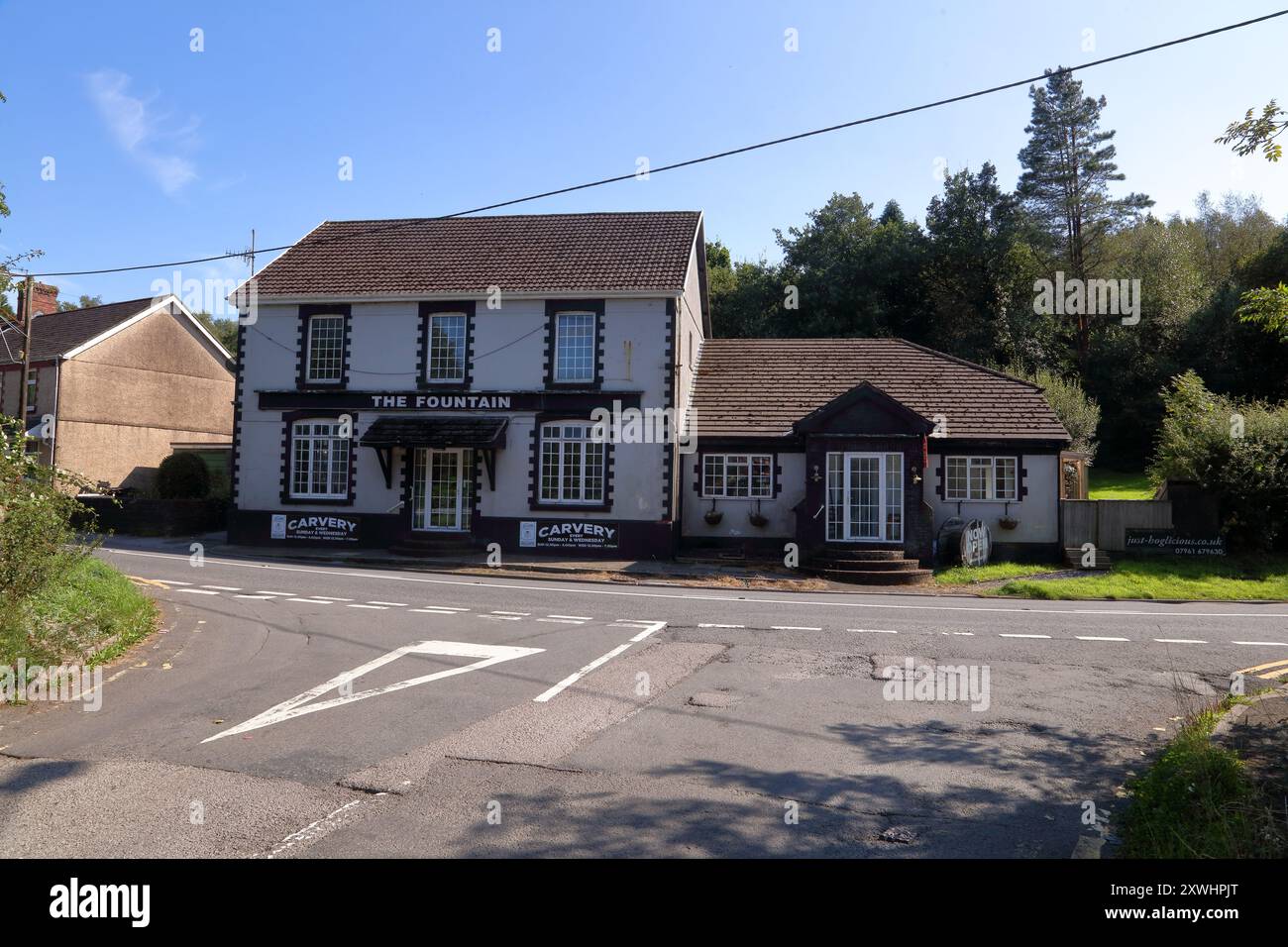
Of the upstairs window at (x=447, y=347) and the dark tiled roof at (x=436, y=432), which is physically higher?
the upstairs window at (x=447, y=347)

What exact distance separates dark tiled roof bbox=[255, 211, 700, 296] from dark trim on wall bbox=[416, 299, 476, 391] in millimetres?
444

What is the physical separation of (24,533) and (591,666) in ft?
20.0

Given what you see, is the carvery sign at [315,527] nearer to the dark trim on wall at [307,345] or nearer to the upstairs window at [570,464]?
the dark trim on wall at [307,345]

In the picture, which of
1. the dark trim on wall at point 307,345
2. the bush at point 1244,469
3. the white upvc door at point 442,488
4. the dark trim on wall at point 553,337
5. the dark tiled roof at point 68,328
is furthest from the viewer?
the dark tiled roof at point 68,328

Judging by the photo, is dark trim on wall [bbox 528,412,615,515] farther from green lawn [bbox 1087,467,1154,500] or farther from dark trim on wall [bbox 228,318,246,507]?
green lawn [bbox 1087,467,1154,500]

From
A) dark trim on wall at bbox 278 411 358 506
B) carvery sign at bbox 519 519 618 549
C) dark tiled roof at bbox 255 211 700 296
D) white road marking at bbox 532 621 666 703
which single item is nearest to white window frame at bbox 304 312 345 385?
dark tiled roof at bbox 255 211 700 296

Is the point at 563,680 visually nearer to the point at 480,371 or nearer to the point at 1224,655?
the point at 1224,655

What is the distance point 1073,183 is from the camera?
44.2 meters

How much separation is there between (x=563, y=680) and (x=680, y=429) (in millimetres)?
15507

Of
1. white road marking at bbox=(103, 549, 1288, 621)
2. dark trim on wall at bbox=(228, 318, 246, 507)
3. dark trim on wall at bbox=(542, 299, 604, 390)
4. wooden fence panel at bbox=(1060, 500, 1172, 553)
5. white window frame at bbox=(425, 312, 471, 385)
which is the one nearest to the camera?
white road marking at bbox=(103, 549, 1288, 621)

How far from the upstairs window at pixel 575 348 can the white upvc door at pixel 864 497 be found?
23.4 ft

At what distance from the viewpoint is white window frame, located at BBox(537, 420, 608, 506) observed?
2378 cm

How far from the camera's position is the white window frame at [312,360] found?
25.6 metres

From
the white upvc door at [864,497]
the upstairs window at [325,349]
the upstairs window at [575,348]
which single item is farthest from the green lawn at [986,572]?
the upstairs window at [325,349]
